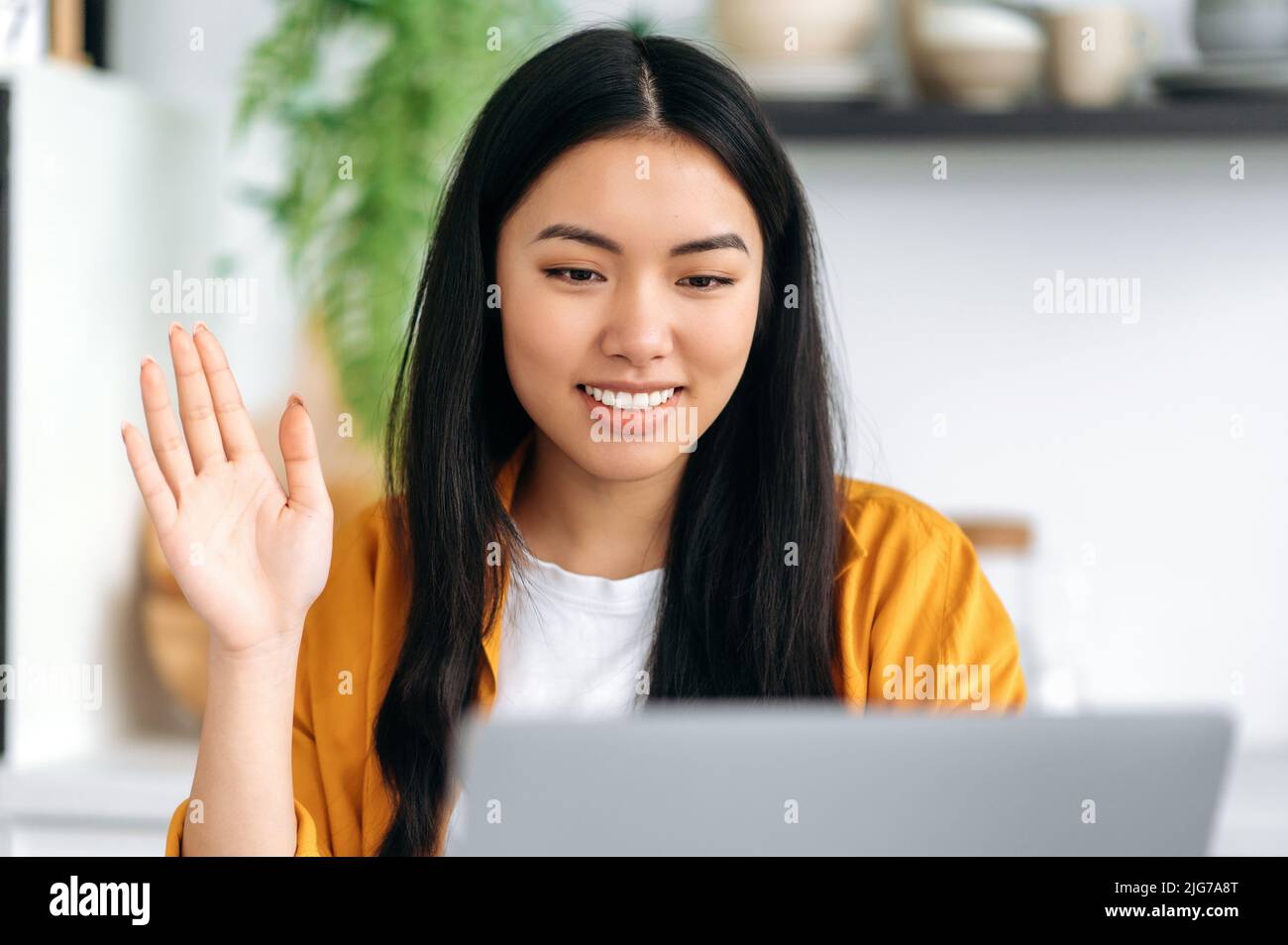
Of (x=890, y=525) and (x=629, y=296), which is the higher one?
(x=629, y=296)

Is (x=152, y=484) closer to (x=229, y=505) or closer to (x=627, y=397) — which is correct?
(x=229, y=505)

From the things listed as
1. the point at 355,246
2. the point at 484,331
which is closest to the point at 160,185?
the point at 355,246

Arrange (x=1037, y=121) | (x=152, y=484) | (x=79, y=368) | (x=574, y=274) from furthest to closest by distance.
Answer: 1. (x=79, y=368)
2. (x=1037, y=121)
3. (x=574, y=274)
4. (x=152, y=484)

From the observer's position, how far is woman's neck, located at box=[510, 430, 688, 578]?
126 cm

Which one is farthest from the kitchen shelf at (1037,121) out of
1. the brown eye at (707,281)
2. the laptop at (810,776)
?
the laptop at (810,776)

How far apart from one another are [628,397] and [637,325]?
0.07 metres

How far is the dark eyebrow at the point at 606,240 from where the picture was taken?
3.51 ft

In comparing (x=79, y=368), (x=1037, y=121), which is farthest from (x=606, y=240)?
(x=79, y=368)

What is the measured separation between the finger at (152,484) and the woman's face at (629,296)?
0.31 m

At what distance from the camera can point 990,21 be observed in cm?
184

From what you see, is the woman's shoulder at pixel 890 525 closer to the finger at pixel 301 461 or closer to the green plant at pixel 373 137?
the finger at pixel 301 461

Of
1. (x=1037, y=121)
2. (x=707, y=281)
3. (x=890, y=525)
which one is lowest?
(x=890, y=525)

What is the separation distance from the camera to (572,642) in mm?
1225
